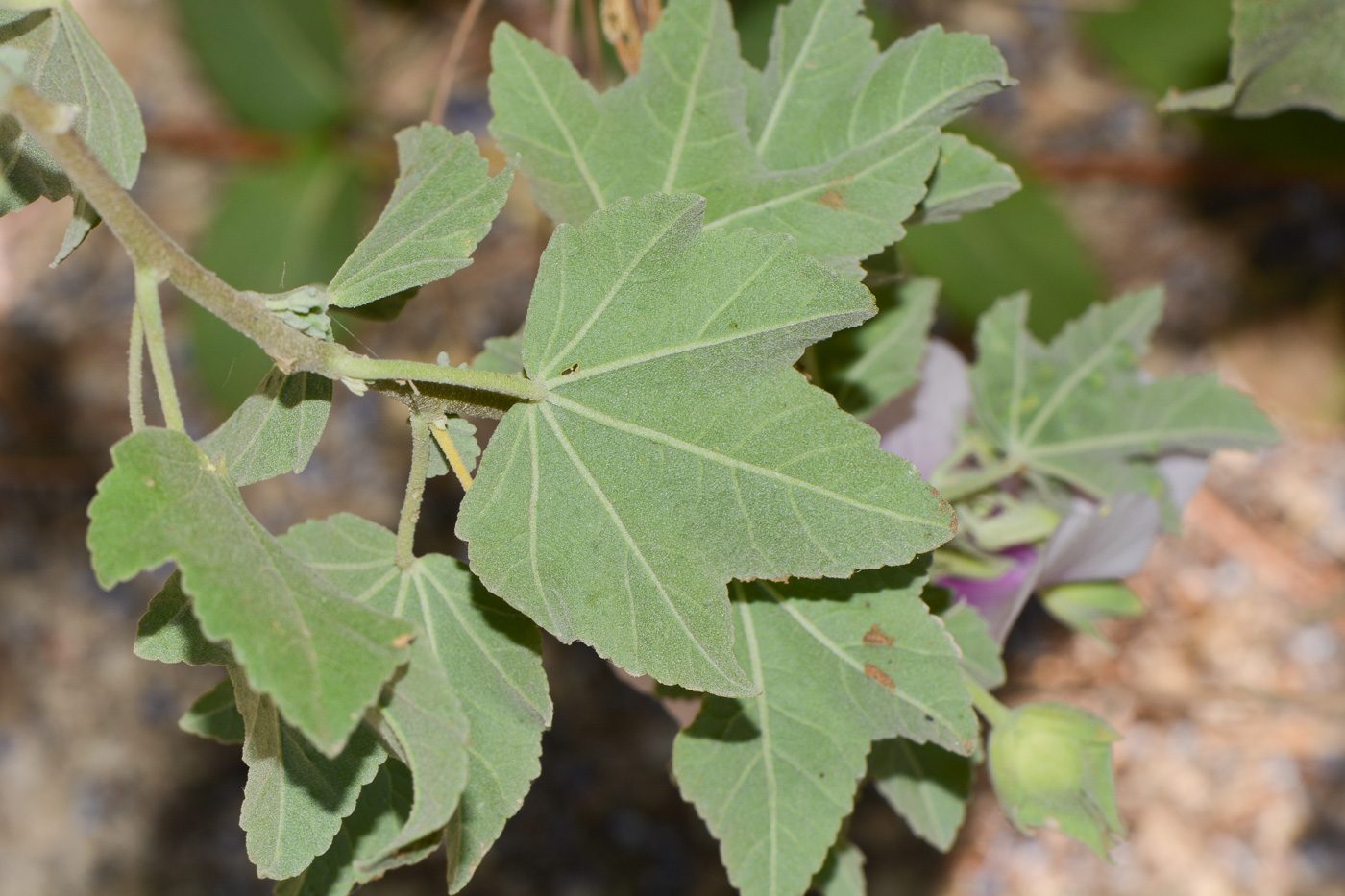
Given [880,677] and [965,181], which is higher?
[965,181]

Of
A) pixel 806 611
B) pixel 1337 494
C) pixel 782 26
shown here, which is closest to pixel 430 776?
pixel 806 611

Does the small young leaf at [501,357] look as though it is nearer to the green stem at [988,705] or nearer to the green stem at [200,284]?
the green stem at [200,284]

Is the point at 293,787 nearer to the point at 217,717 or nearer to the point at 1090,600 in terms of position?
the point at 217,717

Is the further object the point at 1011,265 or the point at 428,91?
the point at 428,91

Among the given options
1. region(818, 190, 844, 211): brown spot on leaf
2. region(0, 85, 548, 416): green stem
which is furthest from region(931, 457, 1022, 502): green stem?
region(0, 85, 548, 416): green stem

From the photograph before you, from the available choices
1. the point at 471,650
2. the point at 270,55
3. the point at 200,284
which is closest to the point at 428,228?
the point at 200,284

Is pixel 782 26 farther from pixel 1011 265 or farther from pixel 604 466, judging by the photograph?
pixel 1011 265

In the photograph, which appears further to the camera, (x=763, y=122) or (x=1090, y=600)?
(x=1090, y=600)

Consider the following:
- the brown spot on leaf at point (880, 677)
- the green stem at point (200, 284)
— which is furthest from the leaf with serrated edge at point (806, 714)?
the green stem at point (200, 284)
